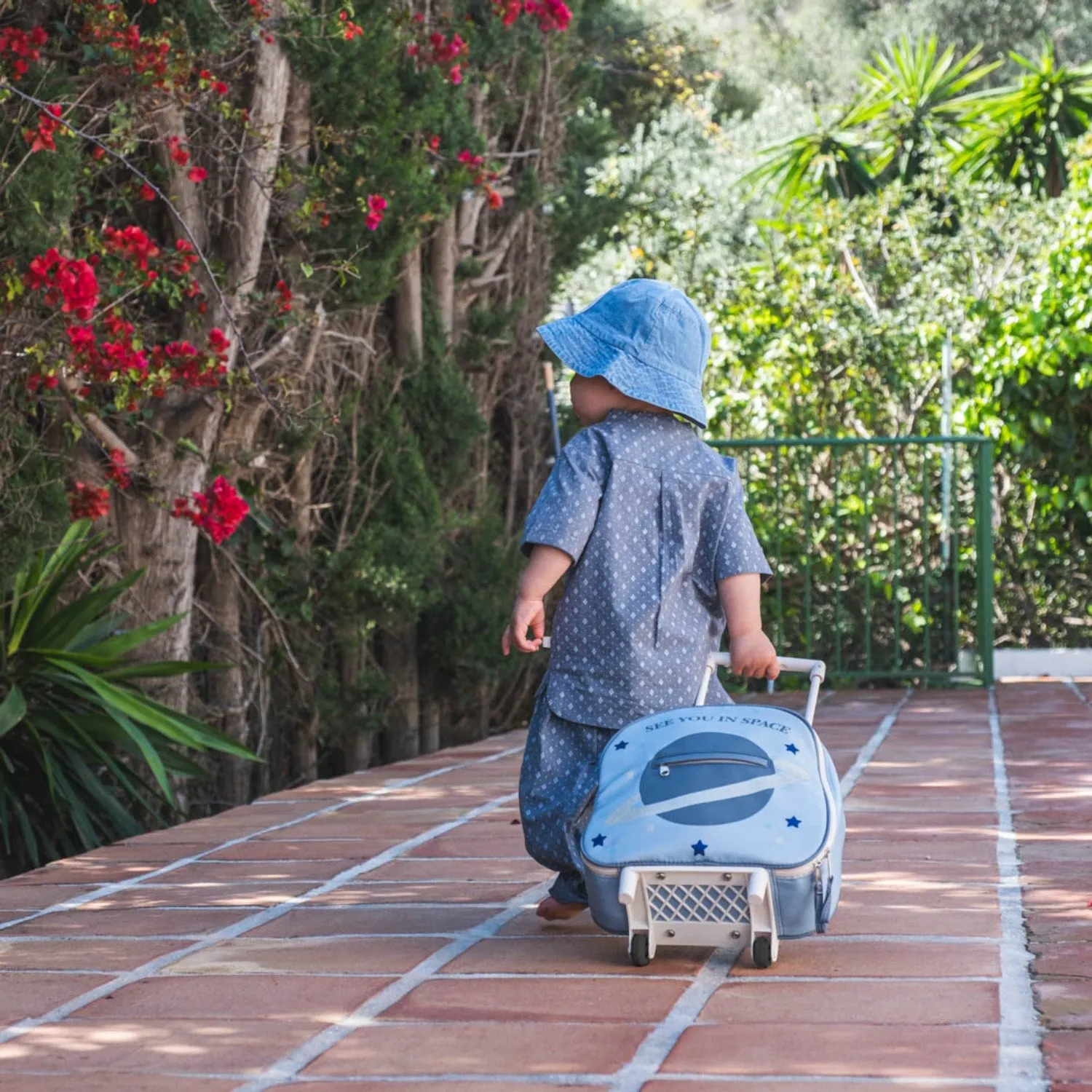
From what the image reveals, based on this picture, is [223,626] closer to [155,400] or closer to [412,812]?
[155,400]

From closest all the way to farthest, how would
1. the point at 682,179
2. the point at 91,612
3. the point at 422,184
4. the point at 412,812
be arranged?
the point at 412,812
the point at 91,612
the point at 422,184
the point at 682,179

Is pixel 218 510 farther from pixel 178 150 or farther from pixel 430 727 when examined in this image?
pixel 430 727

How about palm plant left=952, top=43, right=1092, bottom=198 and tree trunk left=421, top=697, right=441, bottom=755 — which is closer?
tree trunk left=421, top=697, right=441, bottom=755

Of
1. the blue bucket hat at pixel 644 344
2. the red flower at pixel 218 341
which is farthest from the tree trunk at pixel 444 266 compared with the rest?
the blue bucket hat at pixel 644 344

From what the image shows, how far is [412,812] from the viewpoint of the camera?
15.0 ft

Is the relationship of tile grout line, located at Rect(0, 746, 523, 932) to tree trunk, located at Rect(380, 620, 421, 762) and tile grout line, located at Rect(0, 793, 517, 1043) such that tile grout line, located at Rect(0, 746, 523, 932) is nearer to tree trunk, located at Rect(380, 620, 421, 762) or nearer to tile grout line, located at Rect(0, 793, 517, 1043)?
tile grout line, located at Rect(0, 793, 517, 1043)

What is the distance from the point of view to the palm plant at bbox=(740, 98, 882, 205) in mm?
12852

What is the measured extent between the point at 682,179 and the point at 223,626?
10857mm

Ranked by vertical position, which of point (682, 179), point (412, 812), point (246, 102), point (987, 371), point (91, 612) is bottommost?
point (412, 812)

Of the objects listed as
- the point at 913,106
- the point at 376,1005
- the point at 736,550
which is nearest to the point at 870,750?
the point at 736,550

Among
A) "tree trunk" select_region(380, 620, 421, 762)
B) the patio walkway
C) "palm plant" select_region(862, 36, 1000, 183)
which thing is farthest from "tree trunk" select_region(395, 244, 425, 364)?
"palm plant" select_region(862, 36, 1000, 183)

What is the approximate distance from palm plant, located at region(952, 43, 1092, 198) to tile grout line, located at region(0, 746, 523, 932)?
26.0 ft

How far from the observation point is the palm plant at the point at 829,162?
12.9 meters

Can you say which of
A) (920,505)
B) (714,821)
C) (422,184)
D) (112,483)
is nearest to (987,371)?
(920,505)
